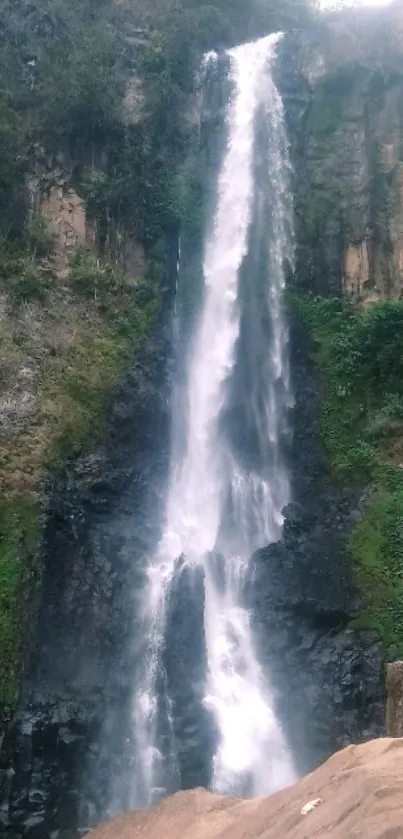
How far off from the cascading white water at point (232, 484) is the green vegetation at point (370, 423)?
1.32 m

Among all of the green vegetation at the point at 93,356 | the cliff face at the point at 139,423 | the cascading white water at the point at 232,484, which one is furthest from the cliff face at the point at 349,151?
the green vegetation at the point at 93,356

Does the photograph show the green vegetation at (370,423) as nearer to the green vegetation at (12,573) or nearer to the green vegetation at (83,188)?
the green vegetation at (83,188)

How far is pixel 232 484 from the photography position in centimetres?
1767

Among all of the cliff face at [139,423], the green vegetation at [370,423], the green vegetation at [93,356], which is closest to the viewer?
the cliff face at [139,423]

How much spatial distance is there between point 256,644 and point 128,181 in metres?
14.5

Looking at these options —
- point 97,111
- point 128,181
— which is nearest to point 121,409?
point 128,181

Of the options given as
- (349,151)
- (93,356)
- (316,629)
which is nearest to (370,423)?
(316,629)

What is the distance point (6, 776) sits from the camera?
1159 cm

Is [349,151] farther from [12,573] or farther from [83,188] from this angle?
[12,573]

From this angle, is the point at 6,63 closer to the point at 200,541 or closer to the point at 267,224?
the point at 267,224

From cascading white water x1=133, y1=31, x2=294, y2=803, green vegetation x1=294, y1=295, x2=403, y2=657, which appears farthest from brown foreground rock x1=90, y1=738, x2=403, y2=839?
green vegetation x1=294, y1=295, x2=403, y2=657

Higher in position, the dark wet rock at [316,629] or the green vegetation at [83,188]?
the green vegetation at [83,188]

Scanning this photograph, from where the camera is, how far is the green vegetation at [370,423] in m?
14.8

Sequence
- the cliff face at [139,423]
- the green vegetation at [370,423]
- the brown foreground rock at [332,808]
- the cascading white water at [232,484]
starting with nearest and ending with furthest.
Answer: the brown foreground rock at [332,808] → the cliff face at [139,423] → the cascading white water at [232,484] → the green vegetation at [370,423]
